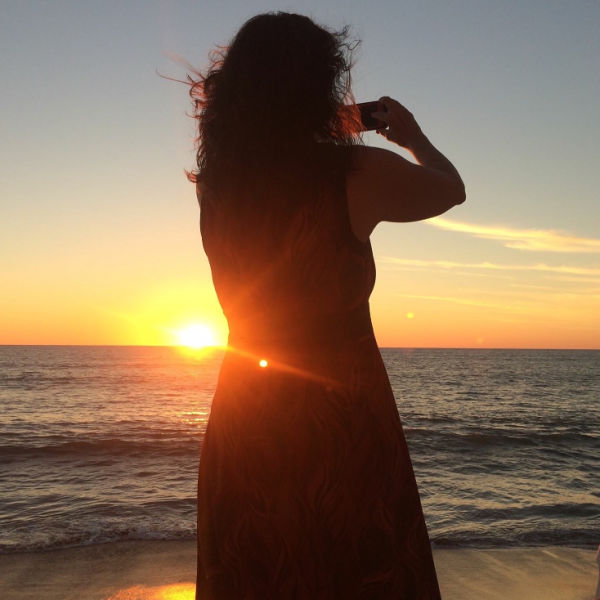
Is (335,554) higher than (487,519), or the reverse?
(335,554)

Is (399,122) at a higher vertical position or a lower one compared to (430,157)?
higher

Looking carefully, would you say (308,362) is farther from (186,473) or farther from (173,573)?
(186,473)

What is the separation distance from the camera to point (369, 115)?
155 cm

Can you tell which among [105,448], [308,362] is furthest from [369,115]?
[105,448]

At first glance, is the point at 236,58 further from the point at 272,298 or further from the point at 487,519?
the point at 487,519

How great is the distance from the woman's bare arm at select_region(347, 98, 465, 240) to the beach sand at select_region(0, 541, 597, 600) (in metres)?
4.09

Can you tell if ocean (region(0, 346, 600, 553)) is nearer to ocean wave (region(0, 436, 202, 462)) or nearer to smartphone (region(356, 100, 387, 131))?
ocean wave (region(0, 436, 202, 462))

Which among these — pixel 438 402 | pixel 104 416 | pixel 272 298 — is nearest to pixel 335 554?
pixel 272 298

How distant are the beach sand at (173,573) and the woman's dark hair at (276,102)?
13.3 feet

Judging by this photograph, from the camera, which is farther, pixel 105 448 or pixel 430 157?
pixel 105 448

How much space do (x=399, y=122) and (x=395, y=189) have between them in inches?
11.0

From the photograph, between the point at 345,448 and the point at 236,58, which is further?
the point at 236,58

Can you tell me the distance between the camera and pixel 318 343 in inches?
52.6

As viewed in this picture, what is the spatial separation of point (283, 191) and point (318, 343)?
0.36 metres
